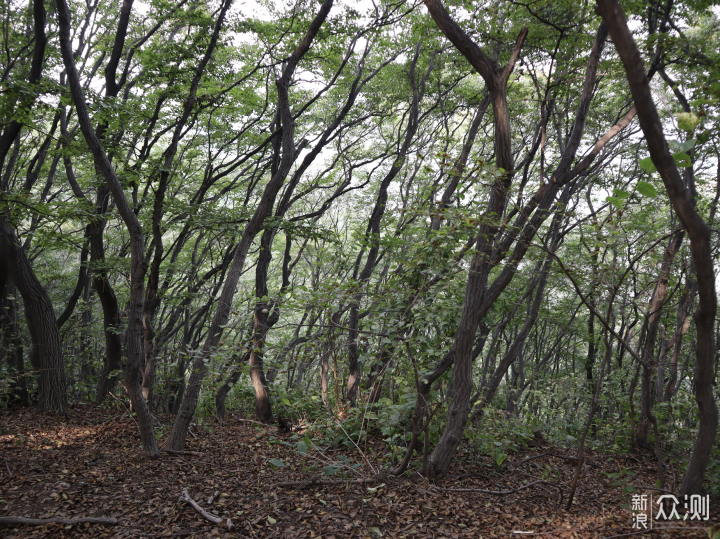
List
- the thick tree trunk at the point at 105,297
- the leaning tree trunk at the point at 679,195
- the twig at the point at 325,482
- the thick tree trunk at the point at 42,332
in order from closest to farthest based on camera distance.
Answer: the leaning tree trunk at the point at 679,195
the twig at the point at 325,482
the thick tree trunk at the point at 42,332
the thick tree trunk at the point at 105,297

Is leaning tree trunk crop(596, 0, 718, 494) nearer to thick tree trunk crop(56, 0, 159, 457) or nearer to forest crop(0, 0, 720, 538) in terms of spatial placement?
forest crop(0, 0, 720, 538)

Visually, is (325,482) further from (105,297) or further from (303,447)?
(105,297)

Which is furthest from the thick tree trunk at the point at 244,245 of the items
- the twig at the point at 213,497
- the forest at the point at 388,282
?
the twig at the point at 213,497

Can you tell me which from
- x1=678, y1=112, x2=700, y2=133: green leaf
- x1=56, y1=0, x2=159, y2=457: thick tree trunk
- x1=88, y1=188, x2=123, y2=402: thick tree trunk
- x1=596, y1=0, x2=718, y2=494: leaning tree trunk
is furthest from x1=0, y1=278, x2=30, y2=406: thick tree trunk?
x1=678, y1=112, x2=700, y2=133: green leaf

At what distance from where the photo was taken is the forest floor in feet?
11.7

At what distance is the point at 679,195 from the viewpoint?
6.30 ft

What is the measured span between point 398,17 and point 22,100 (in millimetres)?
5739

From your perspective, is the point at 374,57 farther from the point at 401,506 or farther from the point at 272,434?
the point at 401,506

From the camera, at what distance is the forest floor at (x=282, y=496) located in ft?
11.7

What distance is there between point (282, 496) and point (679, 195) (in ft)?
13.4

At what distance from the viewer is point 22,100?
196 inches

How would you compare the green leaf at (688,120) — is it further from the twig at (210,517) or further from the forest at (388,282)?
the twig at (210,517)


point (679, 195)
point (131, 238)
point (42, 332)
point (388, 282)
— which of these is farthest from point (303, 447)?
point (42, 332)

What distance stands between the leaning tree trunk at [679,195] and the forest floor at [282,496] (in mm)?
1165
